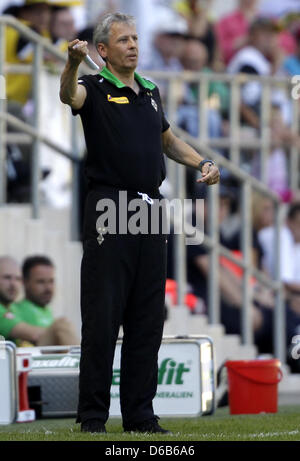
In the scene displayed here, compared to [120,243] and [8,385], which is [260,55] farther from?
[120,243]

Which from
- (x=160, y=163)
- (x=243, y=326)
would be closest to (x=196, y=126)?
(x=243, y=326)

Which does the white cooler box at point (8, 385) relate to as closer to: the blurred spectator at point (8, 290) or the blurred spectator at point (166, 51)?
the blurred spectator at point (8, 290)

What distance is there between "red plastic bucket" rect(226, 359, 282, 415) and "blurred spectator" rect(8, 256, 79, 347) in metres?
1.62

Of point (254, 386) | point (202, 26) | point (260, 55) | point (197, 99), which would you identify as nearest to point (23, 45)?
point (197, 99)

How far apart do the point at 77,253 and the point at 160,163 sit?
441cm

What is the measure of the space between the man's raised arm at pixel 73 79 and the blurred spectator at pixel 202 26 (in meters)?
8.13

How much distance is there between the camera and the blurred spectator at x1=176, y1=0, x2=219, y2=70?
49.4 feet

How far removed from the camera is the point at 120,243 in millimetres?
7043

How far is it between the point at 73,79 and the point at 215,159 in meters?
5.58

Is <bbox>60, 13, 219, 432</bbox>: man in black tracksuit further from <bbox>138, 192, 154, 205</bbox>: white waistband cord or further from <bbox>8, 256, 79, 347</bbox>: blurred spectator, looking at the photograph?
<bbox>8, 256, 79, 347</bbox>: blurred spectator

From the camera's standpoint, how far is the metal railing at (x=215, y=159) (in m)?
11.3

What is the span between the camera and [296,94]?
14102 millimetres

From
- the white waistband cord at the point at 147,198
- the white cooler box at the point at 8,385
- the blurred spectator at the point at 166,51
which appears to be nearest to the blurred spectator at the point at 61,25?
the blurred spectator at the point at 166,51

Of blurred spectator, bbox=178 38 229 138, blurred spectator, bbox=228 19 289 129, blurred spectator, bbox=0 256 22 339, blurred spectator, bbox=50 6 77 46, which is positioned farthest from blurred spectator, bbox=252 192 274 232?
blurred spectator, bbox=0 256 22 339
